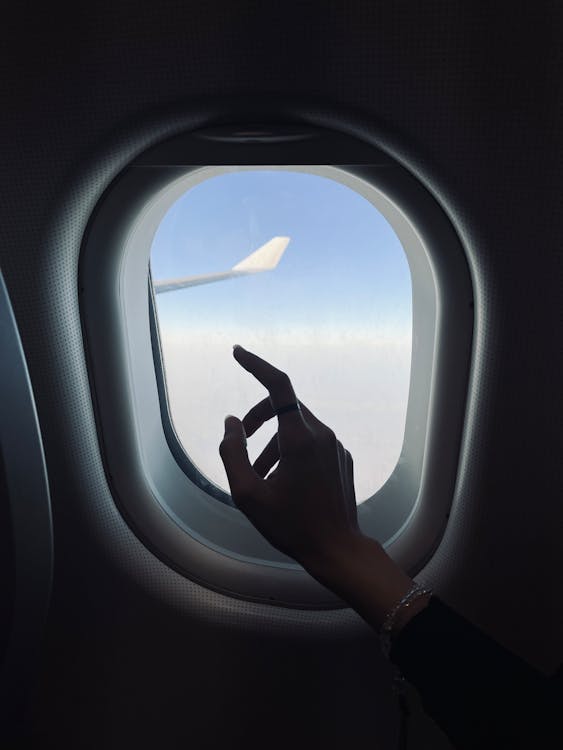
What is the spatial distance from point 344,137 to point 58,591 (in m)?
0.94

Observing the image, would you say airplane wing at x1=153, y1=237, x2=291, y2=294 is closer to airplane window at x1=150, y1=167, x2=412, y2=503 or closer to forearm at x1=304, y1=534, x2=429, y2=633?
airplane window at x1=150, y1=167, x2=412, y2=503

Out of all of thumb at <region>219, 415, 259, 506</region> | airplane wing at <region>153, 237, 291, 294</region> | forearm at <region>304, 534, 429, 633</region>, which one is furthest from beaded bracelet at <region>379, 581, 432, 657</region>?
airplane wing at <region>153, 237, 291, 294</region>

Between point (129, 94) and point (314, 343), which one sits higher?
point (129, 94)

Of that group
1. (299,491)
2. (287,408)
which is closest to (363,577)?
(299,491)

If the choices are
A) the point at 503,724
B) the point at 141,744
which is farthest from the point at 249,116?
the point at 141,744

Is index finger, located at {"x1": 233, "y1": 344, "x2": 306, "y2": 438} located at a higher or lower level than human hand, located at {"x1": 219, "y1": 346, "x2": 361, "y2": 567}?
higher

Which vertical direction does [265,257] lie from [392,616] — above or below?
above

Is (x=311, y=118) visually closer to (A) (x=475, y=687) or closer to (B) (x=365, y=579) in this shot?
(B) (x=365, y=579)

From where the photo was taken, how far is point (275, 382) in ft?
2.51

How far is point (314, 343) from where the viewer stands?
45.1 inches

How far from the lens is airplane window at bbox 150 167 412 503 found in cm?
106

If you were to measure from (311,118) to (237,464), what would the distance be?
1.56ft

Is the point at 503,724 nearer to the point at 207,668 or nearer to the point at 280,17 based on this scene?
the point at 207,668

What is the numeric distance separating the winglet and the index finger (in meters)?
0.35
